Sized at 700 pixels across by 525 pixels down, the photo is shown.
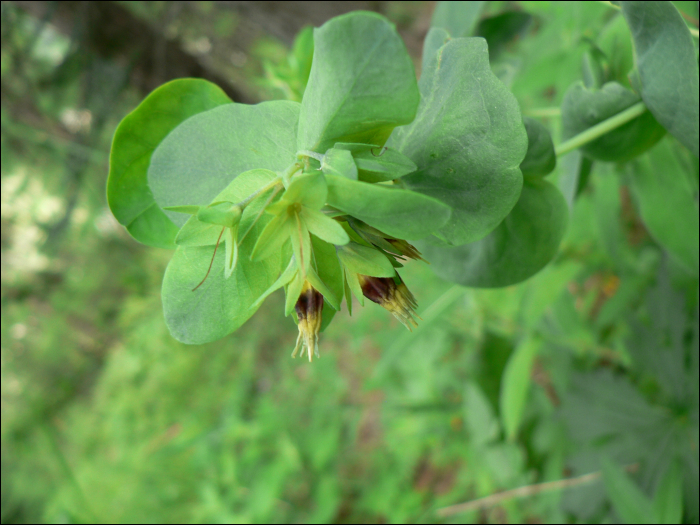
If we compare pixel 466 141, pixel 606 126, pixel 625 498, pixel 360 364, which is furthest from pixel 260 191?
pixel 360 364

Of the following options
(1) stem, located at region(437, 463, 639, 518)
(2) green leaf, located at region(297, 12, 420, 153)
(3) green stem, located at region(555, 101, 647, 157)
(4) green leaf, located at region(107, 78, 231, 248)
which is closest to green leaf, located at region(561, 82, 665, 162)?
(3) green stem, located at region(555, 101, 647, 157)

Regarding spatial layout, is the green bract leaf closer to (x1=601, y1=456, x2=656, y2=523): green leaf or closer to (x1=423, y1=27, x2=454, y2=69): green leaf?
(x1=423, y1=27, x2=454, y2=69): green leaf

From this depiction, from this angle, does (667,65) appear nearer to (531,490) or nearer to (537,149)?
(537,149)

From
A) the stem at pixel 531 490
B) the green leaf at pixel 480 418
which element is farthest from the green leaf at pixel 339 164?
the green leaf at pixel 480 418

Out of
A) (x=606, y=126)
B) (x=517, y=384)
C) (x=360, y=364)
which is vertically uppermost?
(x=606, y=126)

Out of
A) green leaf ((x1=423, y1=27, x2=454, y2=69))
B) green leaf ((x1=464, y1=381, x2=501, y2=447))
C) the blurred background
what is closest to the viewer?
green leaf ((x1=423, y1=27, x2=454, y2=69))

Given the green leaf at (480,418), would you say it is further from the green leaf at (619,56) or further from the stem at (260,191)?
the stem at (260,191)
